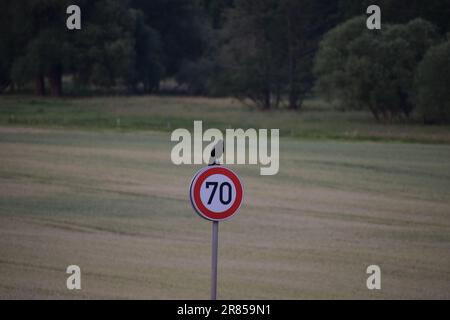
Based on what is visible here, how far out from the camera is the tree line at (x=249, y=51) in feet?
199

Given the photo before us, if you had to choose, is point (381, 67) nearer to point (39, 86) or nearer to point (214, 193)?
point (39, 86)

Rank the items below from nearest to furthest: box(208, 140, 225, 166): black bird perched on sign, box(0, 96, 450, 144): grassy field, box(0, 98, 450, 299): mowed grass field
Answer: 1. box(208, 140, 225, 166): black bird perched on sign
2. box(0, 98, 450, 299): mowed grass field
3. box(0, 96, 450, 144): grassy field

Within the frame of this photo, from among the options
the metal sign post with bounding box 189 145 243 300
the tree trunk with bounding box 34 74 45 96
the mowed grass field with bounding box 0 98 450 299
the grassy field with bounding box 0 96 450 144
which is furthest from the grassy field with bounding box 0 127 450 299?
the tree trunk with bounding box 34 74 45 96

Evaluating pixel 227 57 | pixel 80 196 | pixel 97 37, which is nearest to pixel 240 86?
pixel 227 57

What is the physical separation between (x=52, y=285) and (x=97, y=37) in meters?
57.9

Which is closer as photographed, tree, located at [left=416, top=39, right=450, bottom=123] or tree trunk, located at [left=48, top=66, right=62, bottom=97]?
tree, located at [left=416, top=39, right=450, bottom=123]

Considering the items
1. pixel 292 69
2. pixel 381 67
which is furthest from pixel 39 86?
pixel 381 67

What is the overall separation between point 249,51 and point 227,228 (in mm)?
64057

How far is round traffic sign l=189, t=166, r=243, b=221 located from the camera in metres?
10.2

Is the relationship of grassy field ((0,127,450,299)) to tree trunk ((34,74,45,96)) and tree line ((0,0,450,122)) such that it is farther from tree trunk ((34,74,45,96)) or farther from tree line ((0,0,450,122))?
tree trunk ((34,74,45,96))

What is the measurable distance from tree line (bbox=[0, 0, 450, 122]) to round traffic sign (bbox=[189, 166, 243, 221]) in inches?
1859

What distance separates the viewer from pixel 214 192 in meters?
10.2

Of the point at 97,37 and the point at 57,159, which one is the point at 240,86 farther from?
the point at 57,159

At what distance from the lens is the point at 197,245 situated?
1802 cm
